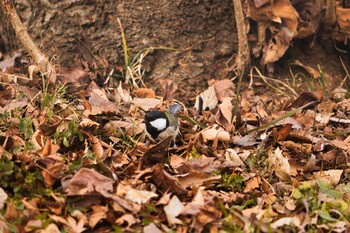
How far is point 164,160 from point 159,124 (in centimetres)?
33

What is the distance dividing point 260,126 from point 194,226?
1.59 meters

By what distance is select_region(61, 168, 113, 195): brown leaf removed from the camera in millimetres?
3369

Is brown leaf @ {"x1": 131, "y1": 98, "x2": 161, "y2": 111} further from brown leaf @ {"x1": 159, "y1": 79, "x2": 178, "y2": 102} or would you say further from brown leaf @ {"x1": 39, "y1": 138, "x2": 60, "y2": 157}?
brown leaf @ {"x1": 39, "y1": 138, "x2": 60, "y2": 157}

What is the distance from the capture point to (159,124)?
430 centimetres

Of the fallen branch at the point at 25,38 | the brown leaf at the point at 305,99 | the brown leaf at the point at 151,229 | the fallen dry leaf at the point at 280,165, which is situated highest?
the fallen branch at the point at 25,38

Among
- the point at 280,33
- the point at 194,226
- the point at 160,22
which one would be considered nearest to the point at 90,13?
the point at 160,22

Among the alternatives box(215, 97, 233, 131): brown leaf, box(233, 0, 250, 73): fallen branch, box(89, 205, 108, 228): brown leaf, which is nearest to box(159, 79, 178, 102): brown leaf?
box(215, 97, 233, 131): brown leaf

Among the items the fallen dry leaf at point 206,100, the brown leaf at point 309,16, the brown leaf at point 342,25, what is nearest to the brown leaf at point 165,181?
the fallen dry leaf at point 206,100

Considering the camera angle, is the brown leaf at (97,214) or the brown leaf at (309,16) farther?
the brown leaf at (309,16)

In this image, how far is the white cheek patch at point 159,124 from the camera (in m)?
4.29

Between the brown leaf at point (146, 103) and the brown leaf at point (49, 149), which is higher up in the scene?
the brown leaf at point (49, 149)

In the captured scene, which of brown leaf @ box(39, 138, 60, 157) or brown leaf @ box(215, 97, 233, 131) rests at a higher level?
brown leaf @ box(39, 138, 60, 157)

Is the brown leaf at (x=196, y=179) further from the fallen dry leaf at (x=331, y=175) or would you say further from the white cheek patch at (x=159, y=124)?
the fallen dry leaf at (x=331, y=175)

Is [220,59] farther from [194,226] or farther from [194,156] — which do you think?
[194,226]
